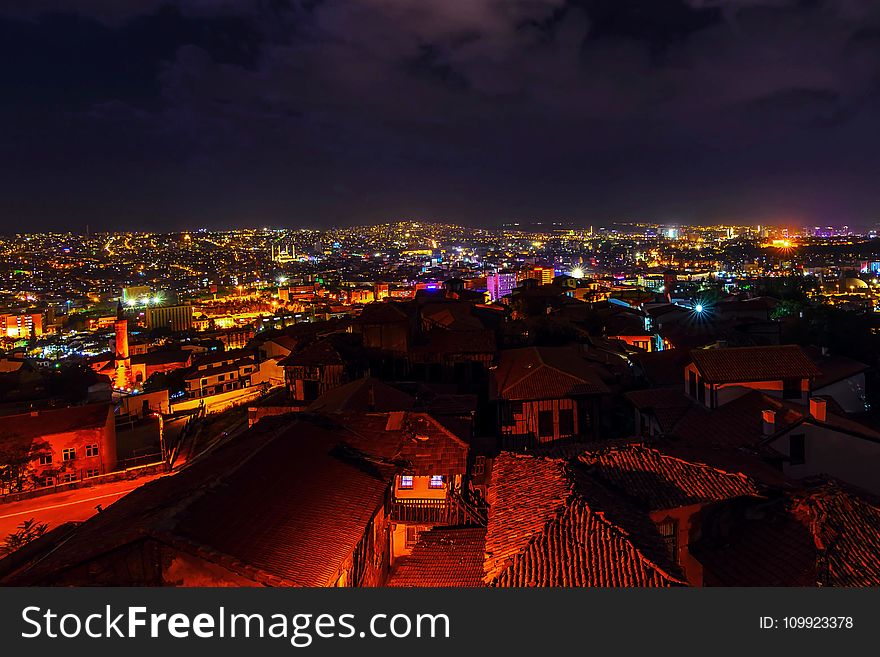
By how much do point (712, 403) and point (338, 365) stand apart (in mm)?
11638

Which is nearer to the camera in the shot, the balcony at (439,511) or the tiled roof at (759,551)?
the tiled roof at (759,551)

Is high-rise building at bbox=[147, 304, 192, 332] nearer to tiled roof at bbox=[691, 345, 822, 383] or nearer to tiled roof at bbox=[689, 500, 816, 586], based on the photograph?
tiled roof at bbox=[691, 345, 822, 383]

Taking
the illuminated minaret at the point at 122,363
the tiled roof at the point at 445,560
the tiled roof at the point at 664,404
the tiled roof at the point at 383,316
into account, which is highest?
the tiled roof at the point at 383,316

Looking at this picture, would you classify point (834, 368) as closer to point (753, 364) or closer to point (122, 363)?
point (753, 364)

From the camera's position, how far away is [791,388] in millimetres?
13539

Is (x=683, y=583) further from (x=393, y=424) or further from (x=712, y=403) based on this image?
(x=712, y=403)

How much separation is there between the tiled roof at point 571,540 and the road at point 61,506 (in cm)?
1289

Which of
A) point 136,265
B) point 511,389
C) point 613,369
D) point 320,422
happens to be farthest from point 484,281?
point 136,265

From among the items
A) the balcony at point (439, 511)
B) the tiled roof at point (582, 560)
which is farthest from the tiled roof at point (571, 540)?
the balcony at point (439, 511)

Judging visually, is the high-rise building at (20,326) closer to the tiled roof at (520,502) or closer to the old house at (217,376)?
the old house at (217,376)

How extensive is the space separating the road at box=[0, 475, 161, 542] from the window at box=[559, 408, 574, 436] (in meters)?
12.4

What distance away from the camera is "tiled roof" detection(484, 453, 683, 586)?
5.42 metres

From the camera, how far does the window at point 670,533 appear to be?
6891 mm

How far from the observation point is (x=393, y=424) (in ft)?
37.6
